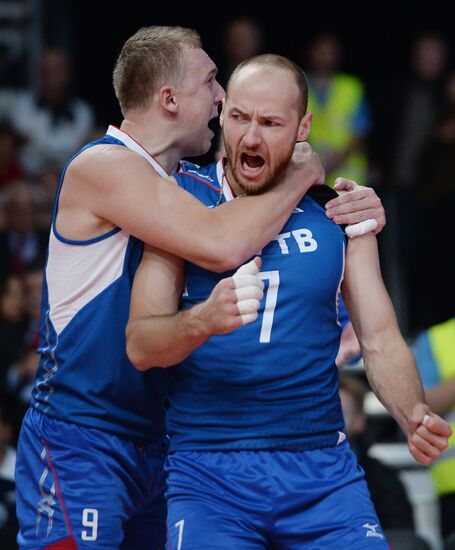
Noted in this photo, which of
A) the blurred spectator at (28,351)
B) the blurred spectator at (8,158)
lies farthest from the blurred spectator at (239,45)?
the blurred spectator at (28,351)

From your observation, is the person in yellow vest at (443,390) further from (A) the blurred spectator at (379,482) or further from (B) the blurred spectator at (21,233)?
(B) the blurred spectator at (21,233)

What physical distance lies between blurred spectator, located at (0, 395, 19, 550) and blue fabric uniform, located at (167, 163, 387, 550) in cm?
243

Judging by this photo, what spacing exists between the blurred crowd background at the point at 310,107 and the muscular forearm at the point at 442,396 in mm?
1860

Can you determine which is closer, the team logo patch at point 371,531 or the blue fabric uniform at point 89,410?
the team logo patch at point 371,531

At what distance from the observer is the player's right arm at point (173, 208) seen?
400 cm

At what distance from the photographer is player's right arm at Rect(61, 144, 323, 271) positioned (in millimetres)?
4004

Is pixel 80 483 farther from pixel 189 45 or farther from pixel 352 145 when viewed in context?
pixel 352 145

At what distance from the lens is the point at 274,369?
13.1ft

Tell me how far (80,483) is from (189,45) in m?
1.67

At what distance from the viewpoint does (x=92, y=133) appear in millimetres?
10570

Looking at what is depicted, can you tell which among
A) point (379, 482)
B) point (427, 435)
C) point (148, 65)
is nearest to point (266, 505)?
point (427, 435)

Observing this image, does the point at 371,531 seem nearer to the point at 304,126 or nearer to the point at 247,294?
the point at 247,294

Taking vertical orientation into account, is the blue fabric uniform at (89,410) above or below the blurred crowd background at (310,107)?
below

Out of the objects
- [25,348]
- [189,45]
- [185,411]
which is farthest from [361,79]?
[185,411]
